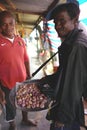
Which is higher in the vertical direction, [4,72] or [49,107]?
[4,72]

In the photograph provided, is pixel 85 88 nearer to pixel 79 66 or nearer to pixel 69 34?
pixel 79 66

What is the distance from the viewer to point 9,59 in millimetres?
3561

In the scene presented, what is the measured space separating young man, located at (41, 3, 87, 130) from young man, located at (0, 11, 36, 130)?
148 centimetres

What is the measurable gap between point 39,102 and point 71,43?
615 mm

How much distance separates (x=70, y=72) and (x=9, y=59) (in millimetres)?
1827

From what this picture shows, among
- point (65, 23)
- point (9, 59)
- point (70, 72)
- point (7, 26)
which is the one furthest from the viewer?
point (9, 59)

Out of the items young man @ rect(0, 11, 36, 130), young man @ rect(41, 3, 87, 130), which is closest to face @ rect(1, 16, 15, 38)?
young man @ rect(0, 11, 36, 130)

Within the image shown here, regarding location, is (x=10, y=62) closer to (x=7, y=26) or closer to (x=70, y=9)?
(x=7, y=26)

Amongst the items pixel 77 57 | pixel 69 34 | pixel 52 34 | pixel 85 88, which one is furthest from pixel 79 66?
pixel 52 34

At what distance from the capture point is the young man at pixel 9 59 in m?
3.49

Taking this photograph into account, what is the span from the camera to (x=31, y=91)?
2.21 metres

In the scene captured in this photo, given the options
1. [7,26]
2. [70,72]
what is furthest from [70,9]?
[7,26]

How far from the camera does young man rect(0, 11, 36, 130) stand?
3490mm

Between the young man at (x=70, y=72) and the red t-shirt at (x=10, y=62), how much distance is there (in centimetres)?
156
